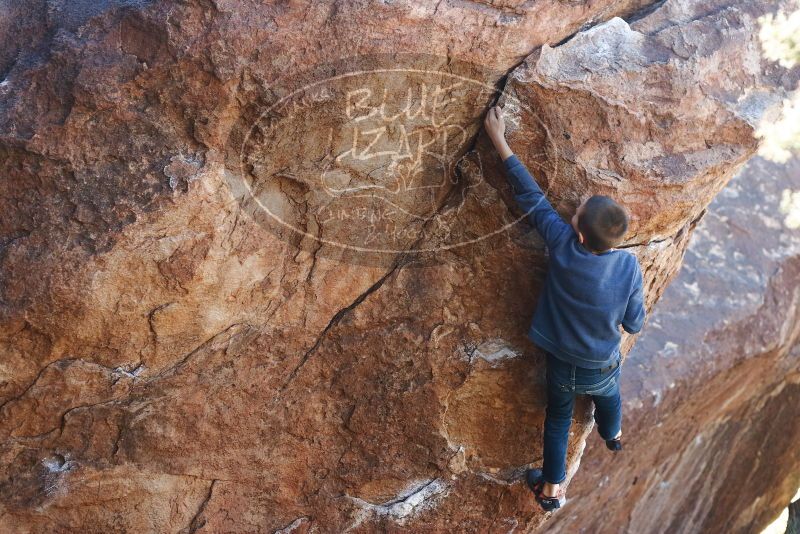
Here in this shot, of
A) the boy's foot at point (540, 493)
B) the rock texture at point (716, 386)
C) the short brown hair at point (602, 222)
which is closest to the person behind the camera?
the short brown hair at point (602, 222)

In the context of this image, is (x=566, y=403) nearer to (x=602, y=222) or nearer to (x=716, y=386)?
(x=602, y=222)

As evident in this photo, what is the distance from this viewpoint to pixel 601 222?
223 centimetres

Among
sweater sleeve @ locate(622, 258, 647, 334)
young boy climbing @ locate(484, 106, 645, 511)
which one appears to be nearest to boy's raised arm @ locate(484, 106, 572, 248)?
young boy climbing @ locate(484, 106, 645, 511)

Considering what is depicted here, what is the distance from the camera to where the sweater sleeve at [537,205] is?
7.75 ft

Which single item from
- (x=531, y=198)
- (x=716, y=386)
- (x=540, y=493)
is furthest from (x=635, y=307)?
(x=716, y=386)

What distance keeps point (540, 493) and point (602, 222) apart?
1.11m

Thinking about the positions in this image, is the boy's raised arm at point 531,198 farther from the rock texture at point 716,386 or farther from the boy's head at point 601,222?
the rock texture at point 716,386

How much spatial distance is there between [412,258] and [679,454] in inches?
111

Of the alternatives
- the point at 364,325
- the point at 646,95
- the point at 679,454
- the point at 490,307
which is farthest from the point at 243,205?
the point at 679,454

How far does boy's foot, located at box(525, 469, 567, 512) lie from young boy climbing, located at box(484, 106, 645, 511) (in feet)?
1.18

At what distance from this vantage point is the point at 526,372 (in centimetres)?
273

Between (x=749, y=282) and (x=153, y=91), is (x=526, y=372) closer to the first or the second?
(x=153, y=91)

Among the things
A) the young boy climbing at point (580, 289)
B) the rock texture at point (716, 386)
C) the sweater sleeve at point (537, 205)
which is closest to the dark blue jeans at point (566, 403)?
the young boy climbing at point (580, 289)

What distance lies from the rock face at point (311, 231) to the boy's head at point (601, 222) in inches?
7.9
